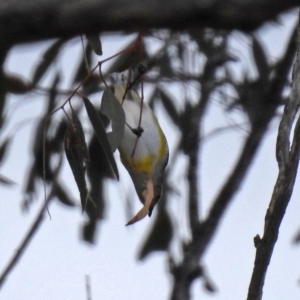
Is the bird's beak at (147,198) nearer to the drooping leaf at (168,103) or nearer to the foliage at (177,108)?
the foliage at (177,108)

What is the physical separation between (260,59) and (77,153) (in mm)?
776

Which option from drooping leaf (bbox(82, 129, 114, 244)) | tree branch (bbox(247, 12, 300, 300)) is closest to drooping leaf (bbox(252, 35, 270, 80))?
drooping leaf (bbox(82, 129, 114, 244))

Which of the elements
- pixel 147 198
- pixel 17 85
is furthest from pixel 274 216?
pixel 17 85

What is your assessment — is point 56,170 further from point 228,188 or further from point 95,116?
point 95,116

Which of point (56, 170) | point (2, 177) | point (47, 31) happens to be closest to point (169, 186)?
point (56, 170)

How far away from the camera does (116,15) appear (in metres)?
0.35

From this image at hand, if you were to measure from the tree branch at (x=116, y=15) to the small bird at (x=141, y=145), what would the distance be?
3.41 ft

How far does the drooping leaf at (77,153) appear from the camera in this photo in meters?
1.27

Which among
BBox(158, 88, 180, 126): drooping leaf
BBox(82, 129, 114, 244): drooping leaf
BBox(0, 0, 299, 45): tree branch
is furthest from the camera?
BBox(158, 88, 180, 126): drooping leaf

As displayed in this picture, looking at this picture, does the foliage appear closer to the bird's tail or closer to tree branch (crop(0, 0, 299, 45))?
the bird's tail

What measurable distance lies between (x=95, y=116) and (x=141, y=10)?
86 centimetres

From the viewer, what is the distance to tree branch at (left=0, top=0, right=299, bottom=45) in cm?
34

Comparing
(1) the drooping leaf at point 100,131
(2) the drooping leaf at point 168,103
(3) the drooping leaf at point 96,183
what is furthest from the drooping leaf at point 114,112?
(2) the drooping leaf at point 168,103

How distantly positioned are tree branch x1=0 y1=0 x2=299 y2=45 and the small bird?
3.41 ft
